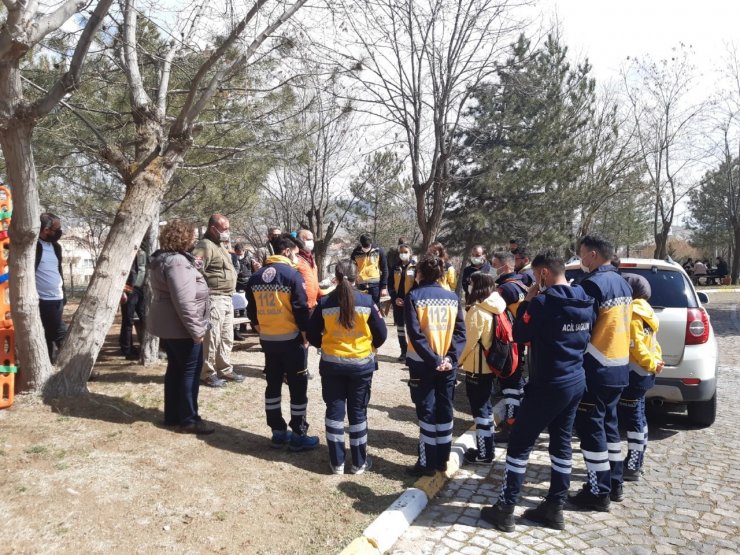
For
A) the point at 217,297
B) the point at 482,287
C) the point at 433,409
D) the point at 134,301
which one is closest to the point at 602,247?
the point at 482,287

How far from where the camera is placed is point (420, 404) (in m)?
4.58

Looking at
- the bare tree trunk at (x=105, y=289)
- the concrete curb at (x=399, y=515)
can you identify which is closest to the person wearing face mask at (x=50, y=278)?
the bare tree trunk at (x=105, y=289)

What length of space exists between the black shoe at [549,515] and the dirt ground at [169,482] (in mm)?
1023

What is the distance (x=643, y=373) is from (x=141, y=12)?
666 cm

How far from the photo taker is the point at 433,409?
4625mm

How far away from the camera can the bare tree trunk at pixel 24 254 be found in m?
5.05

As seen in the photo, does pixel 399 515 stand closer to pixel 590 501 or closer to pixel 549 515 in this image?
pixel 549 515

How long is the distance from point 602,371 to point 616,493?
102 cm

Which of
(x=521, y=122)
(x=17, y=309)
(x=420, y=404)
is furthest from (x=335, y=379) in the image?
(x=521, y=122)

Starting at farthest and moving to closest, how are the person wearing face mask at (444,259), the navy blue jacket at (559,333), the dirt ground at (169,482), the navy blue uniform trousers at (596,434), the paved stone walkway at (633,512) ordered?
the person wearing face mask at (444,259)
the navy blue uniform trousers at (596,434)
the navy blue jacket at (559,333)
the paved stone walkway at (633,512)
the dirt ground at (169,482)

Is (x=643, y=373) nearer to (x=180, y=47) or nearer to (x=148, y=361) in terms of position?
Result: (x=148, y=361)

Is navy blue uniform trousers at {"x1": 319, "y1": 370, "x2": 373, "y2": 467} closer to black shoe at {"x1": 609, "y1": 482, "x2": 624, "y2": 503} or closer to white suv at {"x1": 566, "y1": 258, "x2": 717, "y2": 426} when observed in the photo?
black shoe at {"x1": 609, "y1": 482, "x2": 624, "y2": 503}

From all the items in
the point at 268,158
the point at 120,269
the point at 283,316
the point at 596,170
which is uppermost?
the point at 596,170

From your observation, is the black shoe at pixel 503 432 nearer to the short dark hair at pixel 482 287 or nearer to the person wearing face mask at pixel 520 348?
the person wearing face mask at pixel 520 348
